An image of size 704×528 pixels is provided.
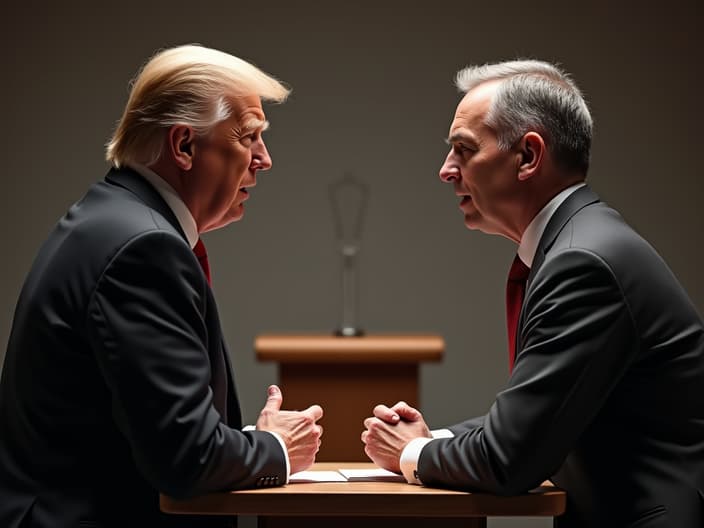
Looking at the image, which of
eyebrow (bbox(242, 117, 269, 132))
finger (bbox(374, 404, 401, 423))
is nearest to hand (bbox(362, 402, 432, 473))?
finger (bbox(374, 404, 401, 423))

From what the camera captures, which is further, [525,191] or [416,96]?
[416,96]

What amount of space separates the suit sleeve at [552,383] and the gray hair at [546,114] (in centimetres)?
37

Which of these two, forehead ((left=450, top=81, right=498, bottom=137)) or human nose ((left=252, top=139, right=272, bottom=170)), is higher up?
forehead ((left=450, top=81, right=498, bottom=137))

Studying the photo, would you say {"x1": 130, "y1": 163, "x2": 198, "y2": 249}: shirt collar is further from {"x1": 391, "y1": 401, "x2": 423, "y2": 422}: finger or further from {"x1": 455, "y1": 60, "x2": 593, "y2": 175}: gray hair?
{"x1": 455, "y1": 60, "x2": 593, "y2": 175}: gray hair

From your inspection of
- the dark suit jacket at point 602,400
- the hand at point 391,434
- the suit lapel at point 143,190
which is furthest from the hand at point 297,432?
the suit lapel at point 143,190

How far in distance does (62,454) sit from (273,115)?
422cm

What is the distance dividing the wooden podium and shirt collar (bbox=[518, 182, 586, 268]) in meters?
2.48

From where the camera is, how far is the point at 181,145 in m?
2.24

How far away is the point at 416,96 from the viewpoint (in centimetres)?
605

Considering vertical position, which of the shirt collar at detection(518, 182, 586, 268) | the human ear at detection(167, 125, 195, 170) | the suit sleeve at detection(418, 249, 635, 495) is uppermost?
the human ear at detection(167, 125, 195, 170)

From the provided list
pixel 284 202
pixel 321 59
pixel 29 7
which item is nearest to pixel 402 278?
pixel 284 202

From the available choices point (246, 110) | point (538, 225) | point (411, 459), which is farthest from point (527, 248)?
point (246, 110)

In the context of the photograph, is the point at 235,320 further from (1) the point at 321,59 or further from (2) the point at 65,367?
(2) the point at 65,367

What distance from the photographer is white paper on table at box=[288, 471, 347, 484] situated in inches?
82.5
